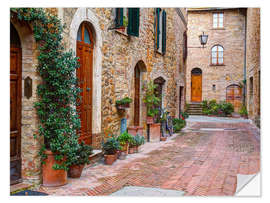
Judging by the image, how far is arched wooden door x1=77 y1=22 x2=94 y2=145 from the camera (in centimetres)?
532

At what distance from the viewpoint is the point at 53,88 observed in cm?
418

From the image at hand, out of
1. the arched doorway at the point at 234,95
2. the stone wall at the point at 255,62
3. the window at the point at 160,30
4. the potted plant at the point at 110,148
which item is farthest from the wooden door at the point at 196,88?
the potted plant at the point at 110,148

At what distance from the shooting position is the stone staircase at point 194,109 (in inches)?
718

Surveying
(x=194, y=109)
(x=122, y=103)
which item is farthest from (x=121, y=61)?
(x=194, y=109)

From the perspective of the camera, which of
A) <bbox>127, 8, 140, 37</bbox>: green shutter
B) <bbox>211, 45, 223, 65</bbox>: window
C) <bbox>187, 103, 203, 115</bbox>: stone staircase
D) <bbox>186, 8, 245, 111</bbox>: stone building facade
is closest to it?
<bbox>127, 8, 140, 37</bbox>: green shutter

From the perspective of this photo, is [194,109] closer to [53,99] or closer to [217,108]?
[217,108]

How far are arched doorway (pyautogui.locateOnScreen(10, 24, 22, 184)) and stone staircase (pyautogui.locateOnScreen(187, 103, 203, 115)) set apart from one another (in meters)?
15.2

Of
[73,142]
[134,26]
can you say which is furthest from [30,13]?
[134,26]

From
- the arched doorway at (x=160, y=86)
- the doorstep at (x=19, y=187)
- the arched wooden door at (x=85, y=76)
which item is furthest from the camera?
the arched doorway at (x=160, y=86)

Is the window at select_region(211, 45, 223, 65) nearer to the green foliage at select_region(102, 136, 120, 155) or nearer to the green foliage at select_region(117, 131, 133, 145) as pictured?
the green foliage at select_region(117, 131, 133, 145)

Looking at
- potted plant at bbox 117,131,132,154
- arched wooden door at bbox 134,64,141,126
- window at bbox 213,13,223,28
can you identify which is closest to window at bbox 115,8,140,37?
arched wooden door at bbox 134,64,141,126

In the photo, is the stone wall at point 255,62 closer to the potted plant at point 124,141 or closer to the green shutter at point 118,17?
Answer: the green shutter at point 118,17

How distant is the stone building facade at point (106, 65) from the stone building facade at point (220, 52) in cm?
810

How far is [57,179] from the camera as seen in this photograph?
4.15 meters
